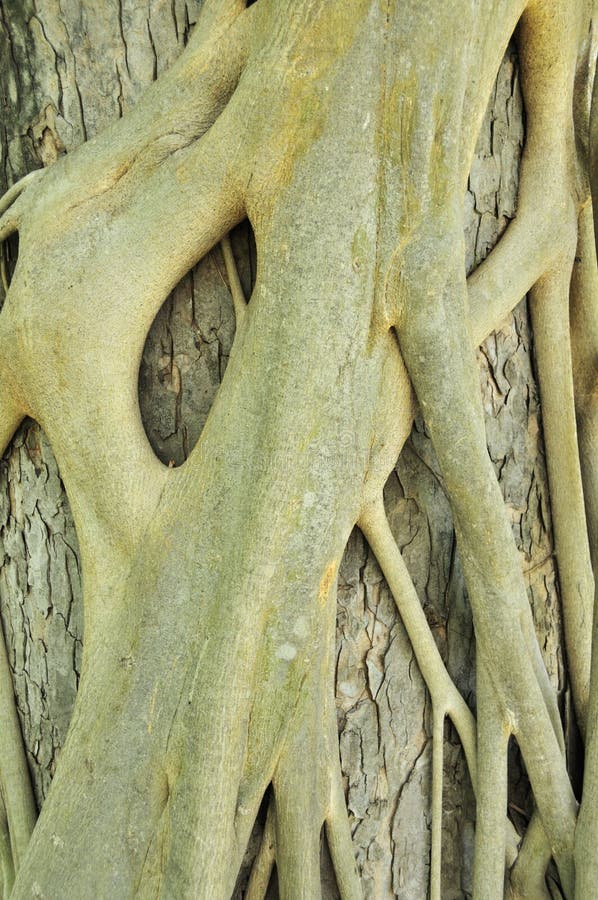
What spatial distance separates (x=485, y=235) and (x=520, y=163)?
0.18 meters

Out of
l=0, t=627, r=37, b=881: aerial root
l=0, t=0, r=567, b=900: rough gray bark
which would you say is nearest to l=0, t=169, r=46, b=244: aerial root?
l=0, t=0, r=567, b=900: rough gray bark

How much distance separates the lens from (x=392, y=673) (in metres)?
1.50

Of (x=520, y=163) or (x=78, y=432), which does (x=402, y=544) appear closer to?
(x=78, y=432)

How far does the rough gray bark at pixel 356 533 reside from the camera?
141 cm

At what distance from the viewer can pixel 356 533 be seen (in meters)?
1.47

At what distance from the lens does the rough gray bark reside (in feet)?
4.64

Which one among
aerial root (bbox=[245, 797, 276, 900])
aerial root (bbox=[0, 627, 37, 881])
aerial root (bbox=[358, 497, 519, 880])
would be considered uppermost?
→ aerial root (bbox=[358, 497, 519, 880])

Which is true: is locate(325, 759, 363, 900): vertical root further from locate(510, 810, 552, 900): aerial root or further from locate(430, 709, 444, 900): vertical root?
locate(510, 810, 552, 900): aerial root

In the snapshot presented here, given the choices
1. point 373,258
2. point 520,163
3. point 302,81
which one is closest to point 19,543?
point 373,258

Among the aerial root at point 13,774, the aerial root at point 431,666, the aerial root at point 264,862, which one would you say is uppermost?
the aerial root at point 431,666

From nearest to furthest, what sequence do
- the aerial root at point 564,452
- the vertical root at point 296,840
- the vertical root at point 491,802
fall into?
the vertical root at point 296,840, the vertical root at point 491,802, the aerial root at point 564,452

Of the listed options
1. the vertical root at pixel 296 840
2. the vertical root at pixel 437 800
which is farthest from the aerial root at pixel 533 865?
the vertical root at pixel 296 840

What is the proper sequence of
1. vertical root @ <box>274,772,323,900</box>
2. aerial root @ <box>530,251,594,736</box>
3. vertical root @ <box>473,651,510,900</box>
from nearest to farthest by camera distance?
vertical root @ <box>274,772,323,900</box> → vertical root @ <box>473,651,510,900</box> → aerial root @ <box>530,251,594,736</box>

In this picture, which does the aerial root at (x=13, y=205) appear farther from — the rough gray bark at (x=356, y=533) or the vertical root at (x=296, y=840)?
the vertical root at (x=296, y=840)
